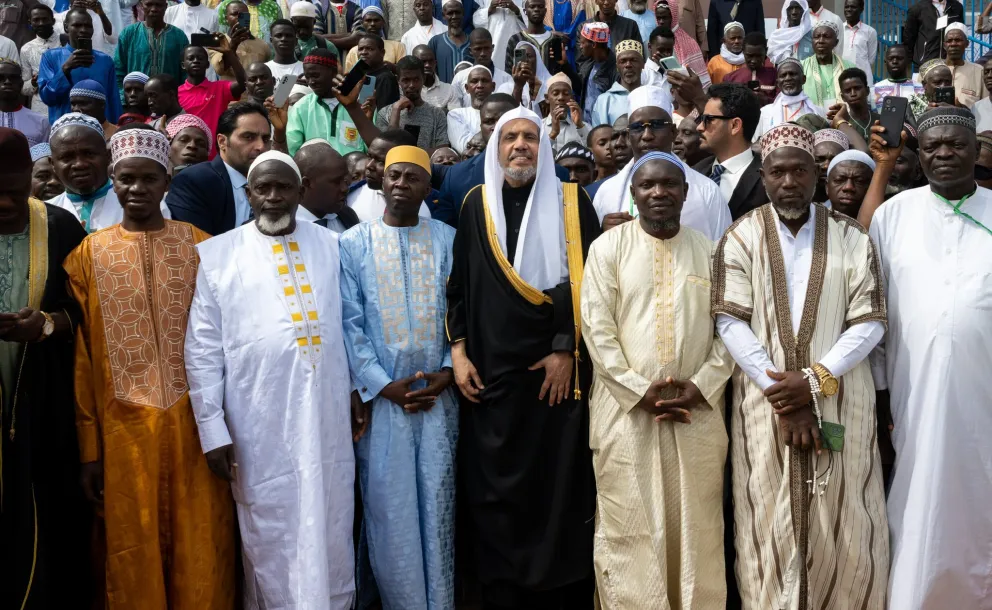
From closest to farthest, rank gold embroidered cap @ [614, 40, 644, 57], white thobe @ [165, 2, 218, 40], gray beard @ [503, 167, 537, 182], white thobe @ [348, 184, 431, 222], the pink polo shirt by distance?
gray beard @ [503, 167, 537, 182] → white thobe @ [348, 184, 431, 222] → the pink polo shirt → gold embroidered cap @ [614, 40, 644, 57] → white thobe @ [165, 2, 218, 40]

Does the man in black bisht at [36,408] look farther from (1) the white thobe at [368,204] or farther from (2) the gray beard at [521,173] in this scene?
(2) the gray beard at [521,173]

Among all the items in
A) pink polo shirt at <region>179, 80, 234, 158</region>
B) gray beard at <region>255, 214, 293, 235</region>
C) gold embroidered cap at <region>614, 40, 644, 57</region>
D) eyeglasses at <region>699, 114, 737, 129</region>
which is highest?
gold embroidered cap at <region>614, 40, 644, 57</region>

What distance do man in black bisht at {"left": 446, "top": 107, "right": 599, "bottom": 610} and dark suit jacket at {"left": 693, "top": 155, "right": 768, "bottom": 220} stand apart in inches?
46.9

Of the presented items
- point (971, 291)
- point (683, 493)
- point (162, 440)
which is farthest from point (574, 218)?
point (162, 440)

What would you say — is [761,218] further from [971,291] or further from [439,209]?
[439,209]

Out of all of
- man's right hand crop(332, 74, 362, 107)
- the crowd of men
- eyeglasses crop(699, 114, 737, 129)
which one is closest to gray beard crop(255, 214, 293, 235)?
the crowd of men

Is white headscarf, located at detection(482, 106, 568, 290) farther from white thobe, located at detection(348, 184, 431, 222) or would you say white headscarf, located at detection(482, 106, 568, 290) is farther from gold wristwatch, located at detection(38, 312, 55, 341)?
gold wristwatch, located at detection(38, 312, 55, 341)

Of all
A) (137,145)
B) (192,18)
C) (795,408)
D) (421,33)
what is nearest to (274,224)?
(137,145)

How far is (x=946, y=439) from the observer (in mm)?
4188

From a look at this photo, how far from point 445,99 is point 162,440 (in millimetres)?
5974

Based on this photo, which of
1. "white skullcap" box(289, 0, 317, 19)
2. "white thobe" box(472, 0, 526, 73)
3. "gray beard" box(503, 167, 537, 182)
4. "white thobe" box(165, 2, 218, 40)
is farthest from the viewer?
"white thobe" box(165, 2, 218, 40)

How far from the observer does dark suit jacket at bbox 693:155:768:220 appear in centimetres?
533

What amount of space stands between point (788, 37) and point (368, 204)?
843 cm

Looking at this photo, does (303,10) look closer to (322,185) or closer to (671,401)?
(322,185)
